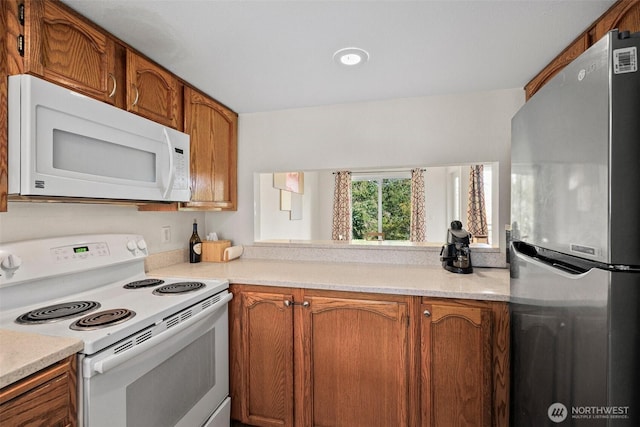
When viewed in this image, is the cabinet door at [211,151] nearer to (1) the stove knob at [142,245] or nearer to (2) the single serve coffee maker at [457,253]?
(1) the stove knob at [142,245]

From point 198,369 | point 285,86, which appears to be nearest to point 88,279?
point 198,369

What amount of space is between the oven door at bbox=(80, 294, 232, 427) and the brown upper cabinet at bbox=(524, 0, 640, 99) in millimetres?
2012

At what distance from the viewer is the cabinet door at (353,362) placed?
1491 mm

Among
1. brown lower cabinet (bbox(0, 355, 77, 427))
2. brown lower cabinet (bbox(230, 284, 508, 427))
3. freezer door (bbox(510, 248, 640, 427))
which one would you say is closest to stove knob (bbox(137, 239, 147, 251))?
brown lower cabinet (bbox(230, 284, 508, 427))

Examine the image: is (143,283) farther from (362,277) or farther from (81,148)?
(362,277)

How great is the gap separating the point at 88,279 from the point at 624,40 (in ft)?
6.72

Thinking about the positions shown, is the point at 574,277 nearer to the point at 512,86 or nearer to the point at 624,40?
the point at 624,40

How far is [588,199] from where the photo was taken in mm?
→ 715

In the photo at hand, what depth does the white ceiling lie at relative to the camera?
117 centimetres

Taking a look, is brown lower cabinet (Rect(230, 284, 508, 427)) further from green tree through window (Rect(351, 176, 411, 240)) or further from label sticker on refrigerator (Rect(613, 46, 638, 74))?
green tree through window (Rect(351, 176, 411, 240))

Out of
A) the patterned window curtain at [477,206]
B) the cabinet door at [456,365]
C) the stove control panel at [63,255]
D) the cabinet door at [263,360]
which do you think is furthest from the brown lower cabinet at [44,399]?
the patterned window curtain at [477,206]

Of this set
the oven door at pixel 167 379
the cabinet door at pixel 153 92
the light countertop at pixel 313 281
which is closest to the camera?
the light countertop at pixel 313 281

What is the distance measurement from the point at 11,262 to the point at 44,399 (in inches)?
24.4

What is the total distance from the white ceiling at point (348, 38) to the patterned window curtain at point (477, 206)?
7.57ft
